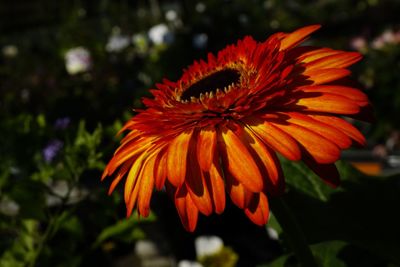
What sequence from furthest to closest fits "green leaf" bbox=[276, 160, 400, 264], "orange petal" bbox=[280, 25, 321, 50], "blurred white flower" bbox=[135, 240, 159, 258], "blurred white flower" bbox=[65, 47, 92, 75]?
"blurred white flower" bbox=[65, 47, 92, 75] → "blurred white flower" bbox=[135, 240, 159, 258] → "green leaf" bbox=[276, 160, 400, 264] → "orange petal" bbox=[280, 25, 321, 50]

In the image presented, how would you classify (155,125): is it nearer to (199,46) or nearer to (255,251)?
(255,251)

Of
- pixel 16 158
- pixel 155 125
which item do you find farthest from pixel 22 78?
pixel 155 125

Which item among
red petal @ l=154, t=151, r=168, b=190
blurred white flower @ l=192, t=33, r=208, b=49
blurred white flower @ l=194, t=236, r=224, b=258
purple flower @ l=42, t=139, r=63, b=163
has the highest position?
blurred white flower @ l=192, t=33, r=208, b=49

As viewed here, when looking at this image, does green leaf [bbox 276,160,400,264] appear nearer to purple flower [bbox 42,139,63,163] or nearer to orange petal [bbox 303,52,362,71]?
orange petal [bbox 303,52,362,71]

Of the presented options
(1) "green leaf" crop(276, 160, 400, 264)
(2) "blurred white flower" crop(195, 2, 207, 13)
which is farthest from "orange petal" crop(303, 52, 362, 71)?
(2) "blurred white flower" crop(195, 2, 207, 13)

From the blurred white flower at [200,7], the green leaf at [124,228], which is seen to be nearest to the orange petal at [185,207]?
the green leaf at [124,228]

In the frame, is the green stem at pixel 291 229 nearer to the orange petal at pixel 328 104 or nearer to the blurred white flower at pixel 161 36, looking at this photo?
the orange petal at pixel 328 104

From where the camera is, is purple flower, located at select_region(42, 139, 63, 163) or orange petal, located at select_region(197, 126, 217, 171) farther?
purple flower, located at select_region(42, 139, 63, 163)

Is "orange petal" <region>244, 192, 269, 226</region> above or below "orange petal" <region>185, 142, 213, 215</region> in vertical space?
below
